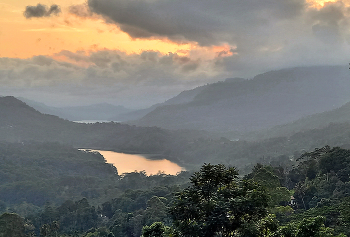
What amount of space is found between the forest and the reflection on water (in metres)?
17.8

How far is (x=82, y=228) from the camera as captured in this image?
55.5 metres

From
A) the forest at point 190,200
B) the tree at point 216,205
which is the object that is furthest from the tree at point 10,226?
the tree at point 216,205

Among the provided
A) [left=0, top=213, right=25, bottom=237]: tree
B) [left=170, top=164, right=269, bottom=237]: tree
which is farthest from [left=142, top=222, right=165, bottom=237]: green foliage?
[left=0, top=213, right=25, bottom=237]: tree

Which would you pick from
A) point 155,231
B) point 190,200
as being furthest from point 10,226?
point 190,200

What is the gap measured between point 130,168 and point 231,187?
126553mm

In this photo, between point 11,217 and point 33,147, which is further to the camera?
point 33,147

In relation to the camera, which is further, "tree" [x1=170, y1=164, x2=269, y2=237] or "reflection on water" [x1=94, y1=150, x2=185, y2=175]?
"reflection on water" [x1=94, y1=150, x2=185, y2=175]

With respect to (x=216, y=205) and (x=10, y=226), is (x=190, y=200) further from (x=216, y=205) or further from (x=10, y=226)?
(x=10, y=226)

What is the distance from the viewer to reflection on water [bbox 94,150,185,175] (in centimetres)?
13580

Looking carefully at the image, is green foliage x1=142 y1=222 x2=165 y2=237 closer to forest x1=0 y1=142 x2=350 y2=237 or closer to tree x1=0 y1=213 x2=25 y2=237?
forest x1=0 y1=142 x2=350 y2=237

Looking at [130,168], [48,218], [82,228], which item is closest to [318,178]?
[82,228]

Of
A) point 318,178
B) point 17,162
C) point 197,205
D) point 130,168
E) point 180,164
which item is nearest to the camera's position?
point 197,205

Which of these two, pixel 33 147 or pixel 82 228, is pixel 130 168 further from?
pixel 82 228

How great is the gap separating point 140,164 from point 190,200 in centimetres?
13750
